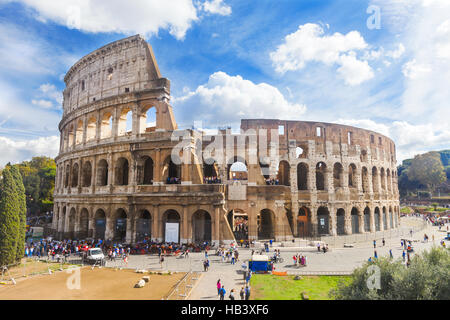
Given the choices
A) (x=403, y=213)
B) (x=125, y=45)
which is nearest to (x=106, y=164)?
(x=125, y=45)

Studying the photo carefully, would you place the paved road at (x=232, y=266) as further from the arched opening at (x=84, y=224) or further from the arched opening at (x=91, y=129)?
the arched opening at (x=91, y=129)

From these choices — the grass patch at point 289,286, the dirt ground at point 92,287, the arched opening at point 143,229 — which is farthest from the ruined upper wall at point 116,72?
the grass patch at point 289,286

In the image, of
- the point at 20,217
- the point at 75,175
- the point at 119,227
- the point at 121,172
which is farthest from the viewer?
the point at 75,175

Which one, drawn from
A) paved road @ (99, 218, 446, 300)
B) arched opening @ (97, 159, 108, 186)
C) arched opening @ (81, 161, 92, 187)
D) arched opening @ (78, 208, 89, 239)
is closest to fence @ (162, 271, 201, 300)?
paved road @ (99, 218, 446, 300)

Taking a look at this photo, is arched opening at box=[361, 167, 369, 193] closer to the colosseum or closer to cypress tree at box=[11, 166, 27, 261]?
the colosseum

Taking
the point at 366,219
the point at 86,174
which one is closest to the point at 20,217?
the point at 86,174

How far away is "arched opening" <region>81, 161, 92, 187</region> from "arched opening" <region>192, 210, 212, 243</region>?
14.5 metres

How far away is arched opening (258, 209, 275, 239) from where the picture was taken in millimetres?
27094

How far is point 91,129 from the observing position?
31672mm

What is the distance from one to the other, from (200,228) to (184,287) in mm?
11372

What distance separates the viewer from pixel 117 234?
90.9ft

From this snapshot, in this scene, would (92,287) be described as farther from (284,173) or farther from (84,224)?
(284,173)

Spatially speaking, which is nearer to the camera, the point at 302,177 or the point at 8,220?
the point at 8,220

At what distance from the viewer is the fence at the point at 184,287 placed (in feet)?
42.4
